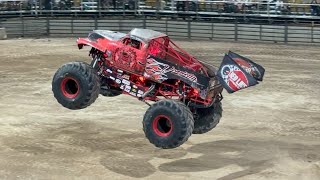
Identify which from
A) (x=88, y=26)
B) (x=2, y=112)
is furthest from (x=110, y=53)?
(x=88, y=26)

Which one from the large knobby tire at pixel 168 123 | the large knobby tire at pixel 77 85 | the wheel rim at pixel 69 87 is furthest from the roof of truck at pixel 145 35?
the wheel rim at pixel 69 87

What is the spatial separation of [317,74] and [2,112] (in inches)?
488

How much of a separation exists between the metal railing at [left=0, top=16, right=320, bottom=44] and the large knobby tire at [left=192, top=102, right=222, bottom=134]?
66.3ft

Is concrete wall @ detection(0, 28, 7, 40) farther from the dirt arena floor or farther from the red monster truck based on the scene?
the red monster truck

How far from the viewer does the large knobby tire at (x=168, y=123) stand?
894cm

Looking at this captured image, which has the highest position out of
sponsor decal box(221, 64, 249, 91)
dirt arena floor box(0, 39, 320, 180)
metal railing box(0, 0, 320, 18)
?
metal railing box(0, 0, 320, 18)

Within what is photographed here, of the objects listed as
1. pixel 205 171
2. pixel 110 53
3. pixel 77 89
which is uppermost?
pixel 110 53

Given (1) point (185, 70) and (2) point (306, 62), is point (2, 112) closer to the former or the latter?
(1) point (185, 70)

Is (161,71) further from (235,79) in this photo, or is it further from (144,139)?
(144,139)

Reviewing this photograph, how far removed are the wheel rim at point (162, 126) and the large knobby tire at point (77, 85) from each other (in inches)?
53.9

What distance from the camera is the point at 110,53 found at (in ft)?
32.6

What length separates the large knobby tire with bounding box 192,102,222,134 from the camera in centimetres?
1024

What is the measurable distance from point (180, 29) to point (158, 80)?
22094mm

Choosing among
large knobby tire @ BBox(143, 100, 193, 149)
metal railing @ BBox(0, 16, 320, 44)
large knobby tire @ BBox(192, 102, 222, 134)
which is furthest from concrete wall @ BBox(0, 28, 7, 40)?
large knobby tire @ BBox(143, 100, 193, 149)
